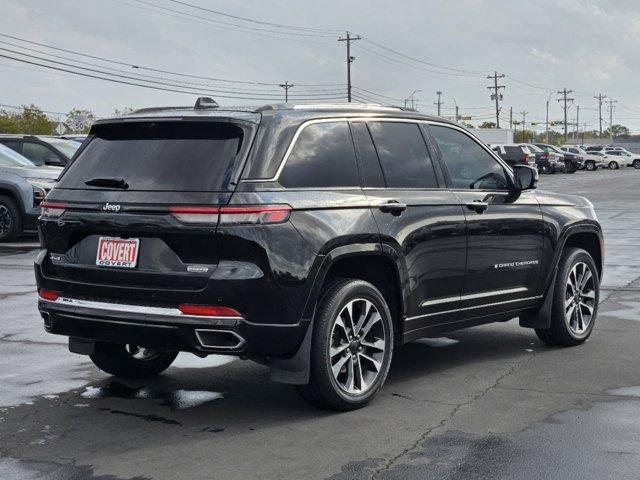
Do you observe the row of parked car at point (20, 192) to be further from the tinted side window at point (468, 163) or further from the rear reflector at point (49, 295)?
the rear reflector at point (49, 295)

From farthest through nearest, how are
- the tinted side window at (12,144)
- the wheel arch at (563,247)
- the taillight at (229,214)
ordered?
1. the tinted side window at (12,144)
2. the wheel arch at (563,247)
3. the taillight at (229,214)

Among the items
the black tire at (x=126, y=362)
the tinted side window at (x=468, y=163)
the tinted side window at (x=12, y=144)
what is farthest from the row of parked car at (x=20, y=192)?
the tinted side window at (x=468, y=163)

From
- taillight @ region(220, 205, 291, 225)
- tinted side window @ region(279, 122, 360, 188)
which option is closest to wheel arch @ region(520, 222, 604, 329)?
tinted side window @ region(279, 122, 360, 188)

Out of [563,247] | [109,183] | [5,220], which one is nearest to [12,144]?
[5,220]

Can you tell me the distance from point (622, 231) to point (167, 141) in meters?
15.4

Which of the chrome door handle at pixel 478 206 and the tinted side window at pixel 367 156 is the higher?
the tinted side window at pixel 367 156

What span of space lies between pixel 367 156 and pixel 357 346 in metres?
1.19

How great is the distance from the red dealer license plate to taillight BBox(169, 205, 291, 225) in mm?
337

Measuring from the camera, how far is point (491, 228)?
283 inches

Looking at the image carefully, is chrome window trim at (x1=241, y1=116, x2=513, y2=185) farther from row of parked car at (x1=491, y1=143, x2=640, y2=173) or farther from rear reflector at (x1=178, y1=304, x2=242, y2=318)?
A: row of parked car at (x1=491, y1=143, x2=640, y2=173)

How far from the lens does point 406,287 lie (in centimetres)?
637

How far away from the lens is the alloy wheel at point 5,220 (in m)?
17.6

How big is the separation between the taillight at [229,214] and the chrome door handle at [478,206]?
195 centimetres

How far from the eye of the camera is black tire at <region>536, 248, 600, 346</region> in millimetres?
7891
